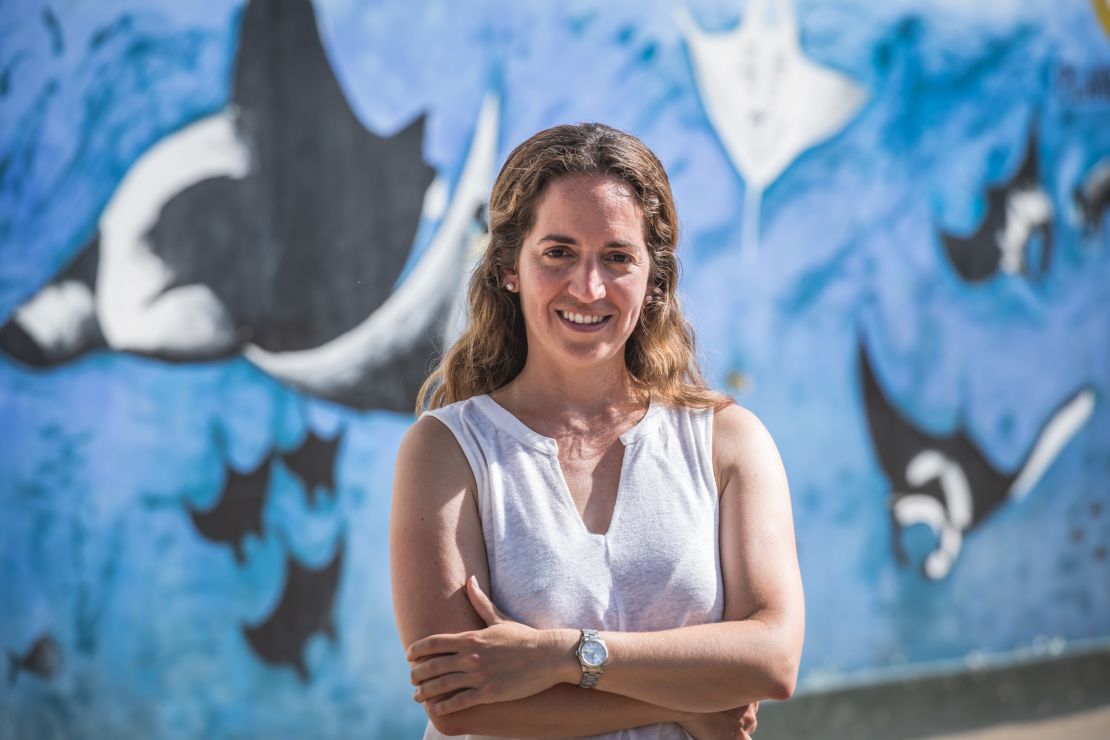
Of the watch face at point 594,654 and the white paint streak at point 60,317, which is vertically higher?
the white paint streak at point 60,317

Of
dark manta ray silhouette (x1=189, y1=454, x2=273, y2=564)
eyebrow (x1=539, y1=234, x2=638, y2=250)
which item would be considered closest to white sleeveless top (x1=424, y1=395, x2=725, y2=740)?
eyebrow (x1=539, y1=234, x2=638, y2=250)

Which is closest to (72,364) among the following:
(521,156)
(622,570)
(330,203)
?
(330,203)

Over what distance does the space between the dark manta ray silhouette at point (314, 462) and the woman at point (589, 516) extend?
194 cm

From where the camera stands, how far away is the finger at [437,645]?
7.08 ft

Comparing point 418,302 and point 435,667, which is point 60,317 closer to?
point 418,302

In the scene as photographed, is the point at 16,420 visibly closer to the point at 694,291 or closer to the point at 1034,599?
the point at 694,291

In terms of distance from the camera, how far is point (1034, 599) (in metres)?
5.71

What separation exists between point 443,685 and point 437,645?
0.07 meters

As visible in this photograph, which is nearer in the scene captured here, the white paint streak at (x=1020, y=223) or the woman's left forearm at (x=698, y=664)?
the woman's left forearm at (x=698, y=664)

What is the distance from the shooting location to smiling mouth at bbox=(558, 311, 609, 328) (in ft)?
7.68

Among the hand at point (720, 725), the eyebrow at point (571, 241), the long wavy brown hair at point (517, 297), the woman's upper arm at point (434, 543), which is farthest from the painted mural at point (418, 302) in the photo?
the hand at point (720, 725)

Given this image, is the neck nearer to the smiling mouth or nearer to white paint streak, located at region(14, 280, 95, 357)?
the smiling mouth

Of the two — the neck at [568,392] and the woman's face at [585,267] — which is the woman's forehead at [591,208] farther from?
the neck at [568,392]

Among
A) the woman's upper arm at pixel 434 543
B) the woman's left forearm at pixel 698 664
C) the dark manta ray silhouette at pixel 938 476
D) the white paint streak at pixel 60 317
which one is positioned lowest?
the dark manta ray silhouette at pixel 938 476
